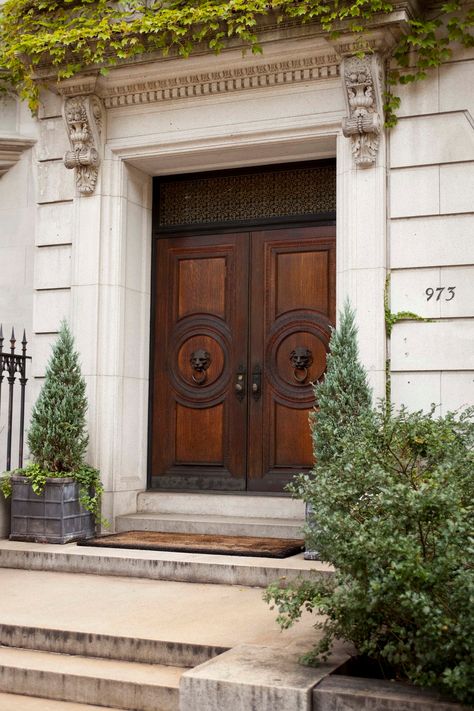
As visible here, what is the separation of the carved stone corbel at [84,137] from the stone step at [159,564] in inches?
147

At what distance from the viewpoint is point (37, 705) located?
461 cm

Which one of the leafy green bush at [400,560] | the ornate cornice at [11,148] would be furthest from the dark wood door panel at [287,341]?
the leafy green bush at [400,560]

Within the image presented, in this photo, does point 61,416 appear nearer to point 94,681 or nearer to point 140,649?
point 140,649

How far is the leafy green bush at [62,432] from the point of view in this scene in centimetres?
798

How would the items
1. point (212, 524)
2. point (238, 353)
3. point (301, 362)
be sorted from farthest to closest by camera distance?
point (238, 353)
point (301, 362)
point (212, 524)

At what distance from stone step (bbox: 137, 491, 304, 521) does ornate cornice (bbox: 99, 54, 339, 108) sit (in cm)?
408

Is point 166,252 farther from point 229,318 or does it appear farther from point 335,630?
point 335,630

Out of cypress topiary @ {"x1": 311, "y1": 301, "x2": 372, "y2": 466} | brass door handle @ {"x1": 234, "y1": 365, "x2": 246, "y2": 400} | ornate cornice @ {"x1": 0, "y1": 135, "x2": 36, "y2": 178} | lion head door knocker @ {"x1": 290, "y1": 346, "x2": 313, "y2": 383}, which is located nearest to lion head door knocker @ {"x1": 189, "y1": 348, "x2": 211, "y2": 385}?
brass door handle @ {"x1": 234, "y1": 365, "x2": 246, "y2": 400}

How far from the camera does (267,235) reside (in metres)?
9.00

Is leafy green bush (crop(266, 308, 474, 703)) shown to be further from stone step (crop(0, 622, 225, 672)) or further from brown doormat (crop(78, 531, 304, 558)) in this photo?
brown doormat (crop(78, 531, 304, 558))

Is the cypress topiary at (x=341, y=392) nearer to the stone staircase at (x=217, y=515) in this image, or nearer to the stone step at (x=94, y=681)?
the stone staircase at (x=217, y=515)

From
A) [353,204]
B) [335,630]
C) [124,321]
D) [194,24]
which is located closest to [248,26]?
[194,24]

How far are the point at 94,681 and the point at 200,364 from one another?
15.7 ft

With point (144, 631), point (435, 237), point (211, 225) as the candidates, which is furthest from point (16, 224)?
point (144, 631)
